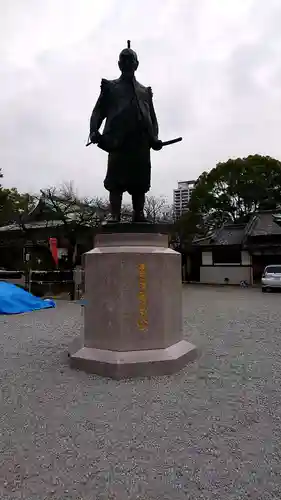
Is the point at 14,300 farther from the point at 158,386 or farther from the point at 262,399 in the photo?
the point at 262,399

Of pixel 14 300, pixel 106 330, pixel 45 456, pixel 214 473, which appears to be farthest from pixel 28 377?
pixel 14 300

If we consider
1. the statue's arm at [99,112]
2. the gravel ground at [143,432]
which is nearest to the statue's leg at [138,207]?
the statue's arm at [99,112]

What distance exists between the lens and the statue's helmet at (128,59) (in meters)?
4.99

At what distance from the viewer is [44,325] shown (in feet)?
26.4

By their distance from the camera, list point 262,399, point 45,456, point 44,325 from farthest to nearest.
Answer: point 44,325 → point 262,399 → point 45,456

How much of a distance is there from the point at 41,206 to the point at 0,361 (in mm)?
21063

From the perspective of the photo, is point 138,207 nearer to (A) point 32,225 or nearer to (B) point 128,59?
(B) point 128,59

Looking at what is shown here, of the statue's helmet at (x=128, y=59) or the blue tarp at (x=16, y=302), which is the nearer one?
the statue's helmet at (x=128, y=59)

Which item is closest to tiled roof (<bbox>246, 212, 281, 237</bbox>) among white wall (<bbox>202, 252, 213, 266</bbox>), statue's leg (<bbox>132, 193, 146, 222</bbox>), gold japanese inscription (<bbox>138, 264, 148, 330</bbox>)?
white wall (<bbox>202, 252, 213, 266</bbox>)

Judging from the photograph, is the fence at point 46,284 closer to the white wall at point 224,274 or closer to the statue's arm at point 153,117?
the statue's arm at point 153,117

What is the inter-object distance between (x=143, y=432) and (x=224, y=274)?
85.3ft

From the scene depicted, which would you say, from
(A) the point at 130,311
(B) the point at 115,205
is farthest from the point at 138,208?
(A) the point at 130,311

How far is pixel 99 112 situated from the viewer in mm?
5133

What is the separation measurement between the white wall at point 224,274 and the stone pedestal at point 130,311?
23.4 m
